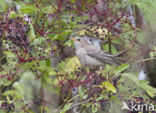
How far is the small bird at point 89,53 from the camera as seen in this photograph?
3512 millimetres

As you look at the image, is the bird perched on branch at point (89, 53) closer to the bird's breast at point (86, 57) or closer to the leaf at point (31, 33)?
the bird's breast at point (86, 57)

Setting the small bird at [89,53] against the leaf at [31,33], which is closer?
the leaf at [31,33]

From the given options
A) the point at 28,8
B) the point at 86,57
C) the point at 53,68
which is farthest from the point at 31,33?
the point at 86,57

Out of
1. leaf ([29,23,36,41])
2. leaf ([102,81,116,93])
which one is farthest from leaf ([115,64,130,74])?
leaf ([29,23,36,41])

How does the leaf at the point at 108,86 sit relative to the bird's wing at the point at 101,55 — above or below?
below

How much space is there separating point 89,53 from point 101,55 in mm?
415

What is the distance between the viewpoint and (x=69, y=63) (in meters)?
2.95

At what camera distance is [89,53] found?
3869mm

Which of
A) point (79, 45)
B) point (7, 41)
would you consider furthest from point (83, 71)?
point (79, 45)

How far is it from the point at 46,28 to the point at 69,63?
694 mm

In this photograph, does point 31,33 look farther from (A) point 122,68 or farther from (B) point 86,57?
(B) point 86,57

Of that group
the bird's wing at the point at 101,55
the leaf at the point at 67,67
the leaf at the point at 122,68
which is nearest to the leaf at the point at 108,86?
the leaf at the point at 122,68

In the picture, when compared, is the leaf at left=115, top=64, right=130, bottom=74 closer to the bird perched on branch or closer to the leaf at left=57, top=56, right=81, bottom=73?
the leaf at left=57, top=56, right=81, bottom=73

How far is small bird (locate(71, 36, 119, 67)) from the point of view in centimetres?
351
